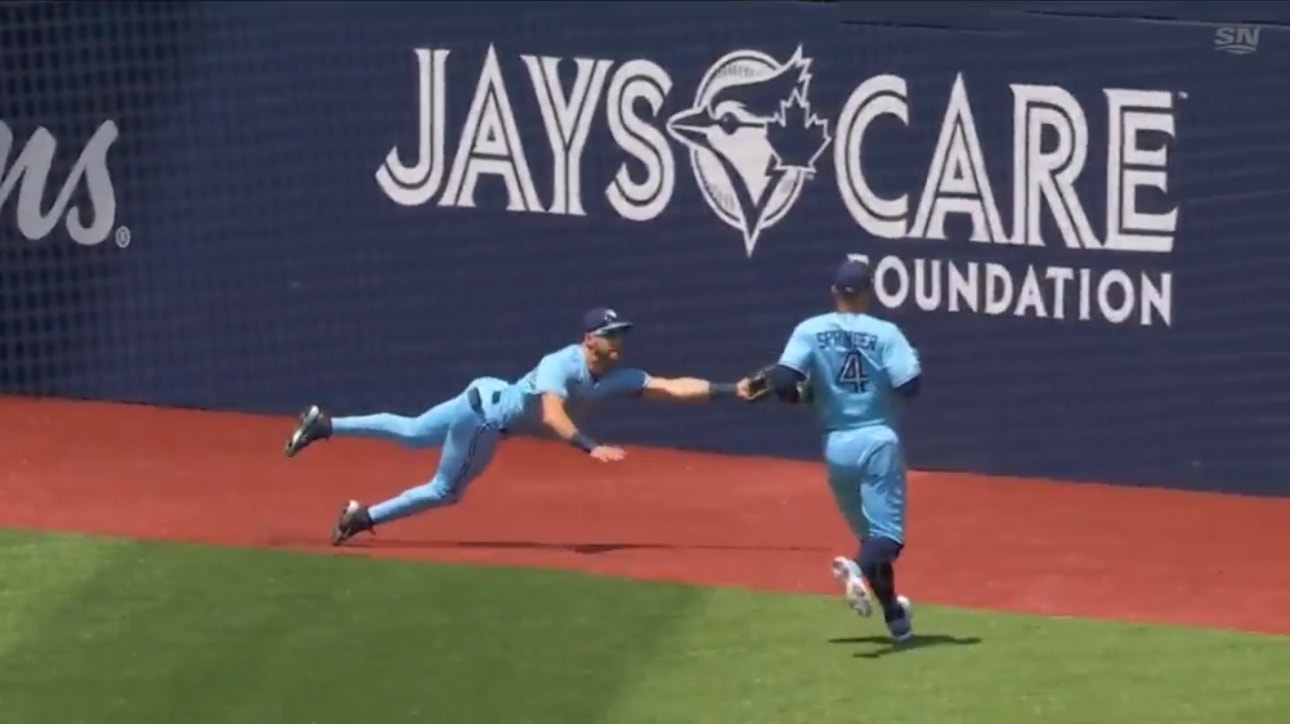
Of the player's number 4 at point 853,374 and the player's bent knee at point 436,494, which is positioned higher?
the player's number 4 at point 853,374

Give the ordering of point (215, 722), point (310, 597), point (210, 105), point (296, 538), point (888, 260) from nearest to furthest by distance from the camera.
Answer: point (215, 722) < point (310, 597) < point (296, 538) < point (888, 260) < point (210, 105)

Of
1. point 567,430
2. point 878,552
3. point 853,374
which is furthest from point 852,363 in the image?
point 567,430

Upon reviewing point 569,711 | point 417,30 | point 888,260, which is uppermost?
point 417,30

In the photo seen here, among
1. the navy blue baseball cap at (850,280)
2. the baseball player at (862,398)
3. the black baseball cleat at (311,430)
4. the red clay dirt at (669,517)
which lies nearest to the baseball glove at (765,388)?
the baseball player at (862,398)

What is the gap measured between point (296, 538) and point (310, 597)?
4.17ft

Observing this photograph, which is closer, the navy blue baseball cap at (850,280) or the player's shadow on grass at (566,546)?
the navy blue baseball cap at (850,280)

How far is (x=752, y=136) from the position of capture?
58.8ft

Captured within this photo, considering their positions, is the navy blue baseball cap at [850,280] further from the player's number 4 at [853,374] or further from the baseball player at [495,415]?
the baseball player at [495,415]

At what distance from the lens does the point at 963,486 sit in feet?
58.3

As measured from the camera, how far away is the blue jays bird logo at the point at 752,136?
58.3 feet

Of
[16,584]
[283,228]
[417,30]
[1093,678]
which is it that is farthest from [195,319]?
[1093,678]

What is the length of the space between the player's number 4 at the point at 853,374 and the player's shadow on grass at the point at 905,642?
1230mm

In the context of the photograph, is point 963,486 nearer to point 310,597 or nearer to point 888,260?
point 888,260

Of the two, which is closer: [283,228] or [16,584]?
[16,584]
